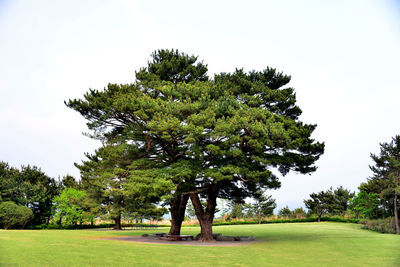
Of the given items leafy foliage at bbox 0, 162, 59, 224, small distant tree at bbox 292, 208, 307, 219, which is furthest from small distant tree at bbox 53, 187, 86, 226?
small distant tree at bbox 292, 208, 307, 219

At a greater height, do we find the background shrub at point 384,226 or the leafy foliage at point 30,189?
the leafy foliage at point 30,189

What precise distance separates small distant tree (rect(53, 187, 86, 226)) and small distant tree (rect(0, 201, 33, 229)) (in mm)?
4663

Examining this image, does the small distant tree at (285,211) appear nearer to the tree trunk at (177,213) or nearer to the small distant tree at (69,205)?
the small distant tree at (69,205)

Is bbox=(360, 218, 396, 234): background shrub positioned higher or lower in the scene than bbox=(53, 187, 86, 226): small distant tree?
lower

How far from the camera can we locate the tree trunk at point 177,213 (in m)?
23.2

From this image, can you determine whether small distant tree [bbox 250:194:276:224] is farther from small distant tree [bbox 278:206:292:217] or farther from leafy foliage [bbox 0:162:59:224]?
leafy foliage [bbox 0:162:59:224]

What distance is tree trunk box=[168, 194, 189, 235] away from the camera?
2325 cm

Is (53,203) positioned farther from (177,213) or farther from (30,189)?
(177,213)

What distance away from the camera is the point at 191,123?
18.0 metres

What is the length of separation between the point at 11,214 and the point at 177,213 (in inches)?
820

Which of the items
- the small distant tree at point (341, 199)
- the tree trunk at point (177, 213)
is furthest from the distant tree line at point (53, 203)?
the small distant tree at point (341, 199)

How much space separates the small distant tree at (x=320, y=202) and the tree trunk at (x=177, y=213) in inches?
1318

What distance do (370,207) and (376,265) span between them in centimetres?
2965

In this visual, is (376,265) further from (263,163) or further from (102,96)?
(102,96)
